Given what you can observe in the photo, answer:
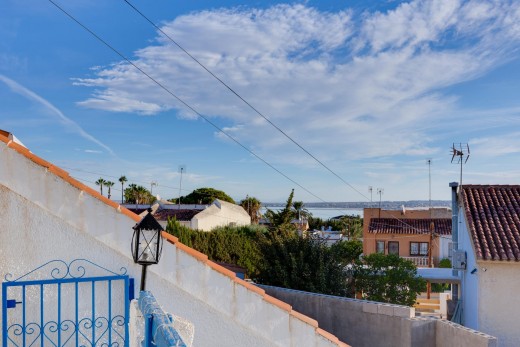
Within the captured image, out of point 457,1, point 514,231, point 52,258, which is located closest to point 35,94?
point 52,258

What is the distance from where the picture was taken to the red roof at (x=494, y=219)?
12.8 meters

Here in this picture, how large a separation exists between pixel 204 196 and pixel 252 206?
35.2ft

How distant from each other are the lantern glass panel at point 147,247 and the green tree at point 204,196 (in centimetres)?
5897

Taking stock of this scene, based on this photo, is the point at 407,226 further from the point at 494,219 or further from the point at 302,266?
the point at 302,266

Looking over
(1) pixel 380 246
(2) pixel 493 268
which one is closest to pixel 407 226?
(1) pixel 380 246

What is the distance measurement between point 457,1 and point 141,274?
37.3 feet

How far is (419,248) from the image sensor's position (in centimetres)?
3375

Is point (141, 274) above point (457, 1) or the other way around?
the other way around

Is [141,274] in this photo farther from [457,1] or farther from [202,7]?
[457,1]

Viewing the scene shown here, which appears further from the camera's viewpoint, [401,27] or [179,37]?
[401,27]

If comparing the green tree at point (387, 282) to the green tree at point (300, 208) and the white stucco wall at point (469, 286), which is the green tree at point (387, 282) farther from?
the green tree at point (300, 208)

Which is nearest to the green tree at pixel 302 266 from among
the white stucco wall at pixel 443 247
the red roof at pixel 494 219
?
the red roof at pixel 494 219

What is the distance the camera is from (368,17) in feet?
43.7

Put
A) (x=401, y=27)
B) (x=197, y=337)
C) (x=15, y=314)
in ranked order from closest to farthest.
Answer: (x=15, y=314)
(x=197, y=337)
(x=401, y=27)
